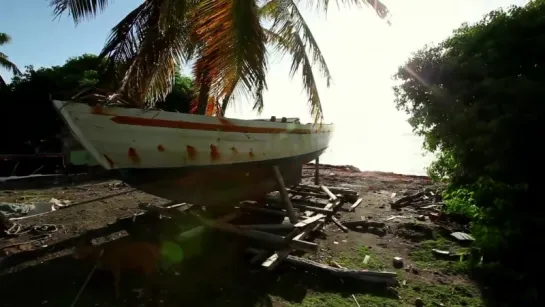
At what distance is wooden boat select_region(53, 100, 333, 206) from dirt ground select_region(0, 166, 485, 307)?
1.09 metres

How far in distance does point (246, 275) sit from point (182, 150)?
94.9 inches

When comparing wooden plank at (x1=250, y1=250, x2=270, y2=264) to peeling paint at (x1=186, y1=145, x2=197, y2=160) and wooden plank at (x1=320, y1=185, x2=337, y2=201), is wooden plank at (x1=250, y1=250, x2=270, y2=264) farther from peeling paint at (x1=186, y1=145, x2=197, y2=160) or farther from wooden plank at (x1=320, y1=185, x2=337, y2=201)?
wooden plank at (x1=320, y1=185, x2=337, y2=201)

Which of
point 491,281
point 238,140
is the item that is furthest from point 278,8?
point 491,281

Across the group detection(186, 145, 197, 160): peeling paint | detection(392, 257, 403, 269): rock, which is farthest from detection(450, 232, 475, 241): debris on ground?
detection(186, 145, 197, 160): peeling paint

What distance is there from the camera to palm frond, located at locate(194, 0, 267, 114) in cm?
498

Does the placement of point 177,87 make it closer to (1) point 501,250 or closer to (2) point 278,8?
(2) point 278,8

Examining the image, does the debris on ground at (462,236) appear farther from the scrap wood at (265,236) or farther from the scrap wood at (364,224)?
the scrap wood at (265,236)

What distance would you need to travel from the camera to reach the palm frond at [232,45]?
4977 millimetres

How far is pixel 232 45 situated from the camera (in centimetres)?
497

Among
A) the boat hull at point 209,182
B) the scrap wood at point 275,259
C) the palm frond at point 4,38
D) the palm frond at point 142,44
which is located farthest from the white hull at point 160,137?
the palm frond at point 4,38

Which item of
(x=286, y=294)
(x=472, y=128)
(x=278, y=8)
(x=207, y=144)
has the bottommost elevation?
(x=286, y=294)

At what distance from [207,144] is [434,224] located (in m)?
5.62

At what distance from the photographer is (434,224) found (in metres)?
7.67

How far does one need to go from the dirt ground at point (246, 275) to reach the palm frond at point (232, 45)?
2.85 metres
